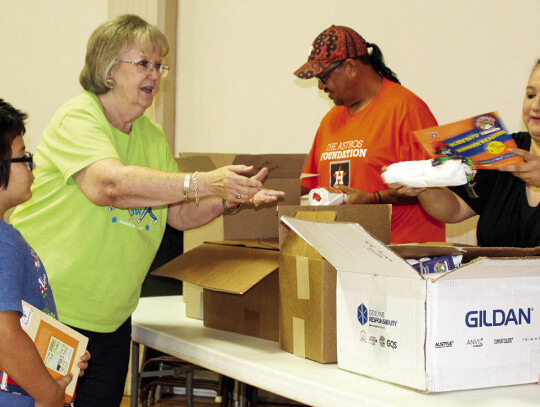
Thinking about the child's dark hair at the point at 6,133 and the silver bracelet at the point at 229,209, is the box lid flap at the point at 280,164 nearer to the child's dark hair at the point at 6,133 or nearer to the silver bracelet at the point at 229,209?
the silver bracelet at the point at 229,209

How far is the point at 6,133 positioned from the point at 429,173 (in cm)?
90

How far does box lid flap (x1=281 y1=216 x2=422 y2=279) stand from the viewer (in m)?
1.08

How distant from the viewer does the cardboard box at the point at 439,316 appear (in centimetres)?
106

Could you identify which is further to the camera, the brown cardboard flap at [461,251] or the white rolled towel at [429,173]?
the white rolled towel at [429,173]

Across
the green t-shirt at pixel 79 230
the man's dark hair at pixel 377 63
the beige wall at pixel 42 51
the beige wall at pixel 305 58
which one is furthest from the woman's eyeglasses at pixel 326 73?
the beige wall at pixel 42 51

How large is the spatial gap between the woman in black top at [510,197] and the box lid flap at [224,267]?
0.39m

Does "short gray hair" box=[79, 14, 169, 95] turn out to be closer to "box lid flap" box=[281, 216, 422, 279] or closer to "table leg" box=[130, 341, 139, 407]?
"box lid flap" box=[281, 216, 422, 279]

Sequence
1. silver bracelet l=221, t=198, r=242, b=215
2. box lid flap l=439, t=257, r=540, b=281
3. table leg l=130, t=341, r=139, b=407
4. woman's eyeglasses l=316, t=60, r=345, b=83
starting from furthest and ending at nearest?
woman's eyeglasses l=316, t=60, r=345, b=83, table leg l=130, t=341, r=139, b=407, silver bracelet l=221, t=198, r=242, b=215, box lid flap l=439, t=257, r=540, b=281

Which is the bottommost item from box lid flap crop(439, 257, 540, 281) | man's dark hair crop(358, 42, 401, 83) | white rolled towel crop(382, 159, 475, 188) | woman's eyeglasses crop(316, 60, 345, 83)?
box lid flap crop(439, 257, 540, 281)

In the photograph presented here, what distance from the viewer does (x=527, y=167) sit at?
4.61ft

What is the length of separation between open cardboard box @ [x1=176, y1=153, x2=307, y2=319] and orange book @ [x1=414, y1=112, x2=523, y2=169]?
0.46m

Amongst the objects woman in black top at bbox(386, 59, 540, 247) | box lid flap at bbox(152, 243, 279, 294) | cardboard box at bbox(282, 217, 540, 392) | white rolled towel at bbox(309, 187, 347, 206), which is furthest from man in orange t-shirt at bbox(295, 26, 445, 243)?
cardboard box at bbox(282, 217, 540, 392)

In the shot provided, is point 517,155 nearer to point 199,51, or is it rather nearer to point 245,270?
point 245,270

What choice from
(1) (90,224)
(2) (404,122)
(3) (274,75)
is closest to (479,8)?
(2) (404,122)
